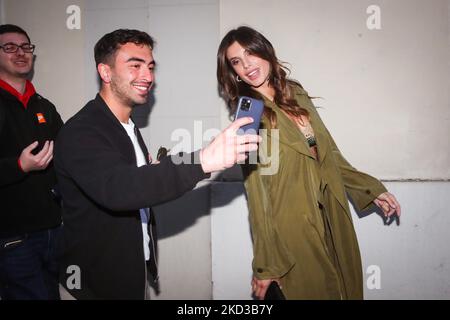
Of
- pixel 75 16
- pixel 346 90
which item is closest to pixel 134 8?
pixel 75 16

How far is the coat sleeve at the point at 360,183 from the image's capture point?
210 centimetres

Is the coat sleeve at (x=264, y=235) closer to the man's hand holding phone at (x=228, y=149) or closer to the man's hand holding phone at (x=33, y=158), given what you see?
the man's hand holding phone at (x=228, y=149)

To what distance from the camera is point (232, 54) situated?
1.99 m

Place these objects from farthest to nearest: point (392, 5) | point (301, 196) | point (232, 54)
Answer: point (392, 5) < point (232, 54) < point (301, 196)

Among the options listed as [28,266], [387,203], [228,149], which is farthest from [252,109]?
[28,266]

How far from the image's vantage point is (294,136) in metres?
1.83

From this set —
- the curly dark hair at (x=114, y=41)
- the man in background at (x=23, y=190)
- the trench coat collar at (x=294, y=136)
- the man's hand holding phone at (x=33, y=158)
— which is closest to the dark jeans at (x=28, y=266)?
the man in background at (x=23, y=190)

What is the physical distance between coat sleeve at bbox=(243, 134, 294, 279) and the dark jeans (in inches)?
63.3

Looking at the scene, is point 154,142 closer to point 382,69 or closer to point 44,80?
point 44,80

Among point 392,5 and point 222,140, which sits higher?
point 392,5

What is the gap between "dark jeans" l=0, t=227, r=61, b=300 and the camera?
2.04m

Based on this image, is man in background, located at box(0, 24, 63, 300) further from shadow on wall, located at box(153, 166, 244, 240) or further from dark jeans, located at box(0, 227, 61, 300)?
shadow on wall, located at box(153, 166, 244, 240)

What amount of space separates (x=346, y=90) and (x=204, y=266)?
6.81 ft

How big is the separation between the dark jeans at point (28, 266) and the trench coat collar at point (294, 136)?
1.87 metres
